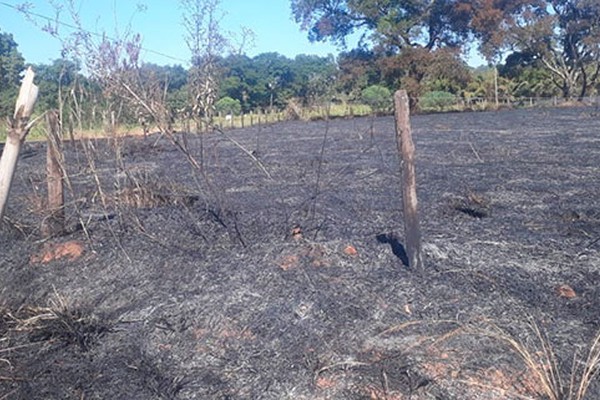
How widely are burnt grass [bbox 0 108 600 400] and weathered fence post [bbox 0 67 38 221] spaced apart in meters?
1.32

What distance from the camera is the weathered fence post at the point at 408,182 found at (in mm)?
4180

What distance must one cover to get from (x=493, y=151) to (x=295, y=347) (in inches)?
342

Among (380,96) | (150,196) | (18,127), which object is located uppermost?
(380,96)

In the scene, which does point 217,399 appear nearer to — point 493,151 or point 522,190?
point 522,190

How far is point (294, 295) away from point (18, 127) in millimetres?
2139

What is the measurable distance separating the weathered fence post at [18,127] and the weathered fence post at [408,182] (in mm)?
2514

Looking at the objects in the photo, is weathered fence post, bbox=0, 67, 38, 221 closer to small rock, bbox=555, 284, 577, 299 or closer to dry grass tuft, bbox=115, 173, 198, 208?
small rock, bbox=555, 284, 577, 299

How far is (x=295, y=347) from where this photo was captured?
11.2 ft

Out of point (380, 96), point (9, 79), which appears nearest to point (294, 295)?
point (9, 79)

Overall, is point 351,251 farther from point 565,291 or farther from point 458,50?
point 458,50

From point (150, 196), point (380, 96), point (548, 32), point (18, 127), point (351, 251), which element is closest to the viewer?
point (18, 127)

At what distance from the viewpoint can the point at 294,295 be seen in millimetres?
3984

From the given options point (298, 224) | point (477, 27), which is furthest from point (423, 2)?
point (298, 224)

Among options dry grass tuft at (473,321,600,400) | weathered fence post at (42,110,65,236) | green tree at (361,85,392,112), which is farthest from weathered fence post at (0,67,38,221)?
green tree at (361,85,392,112)
